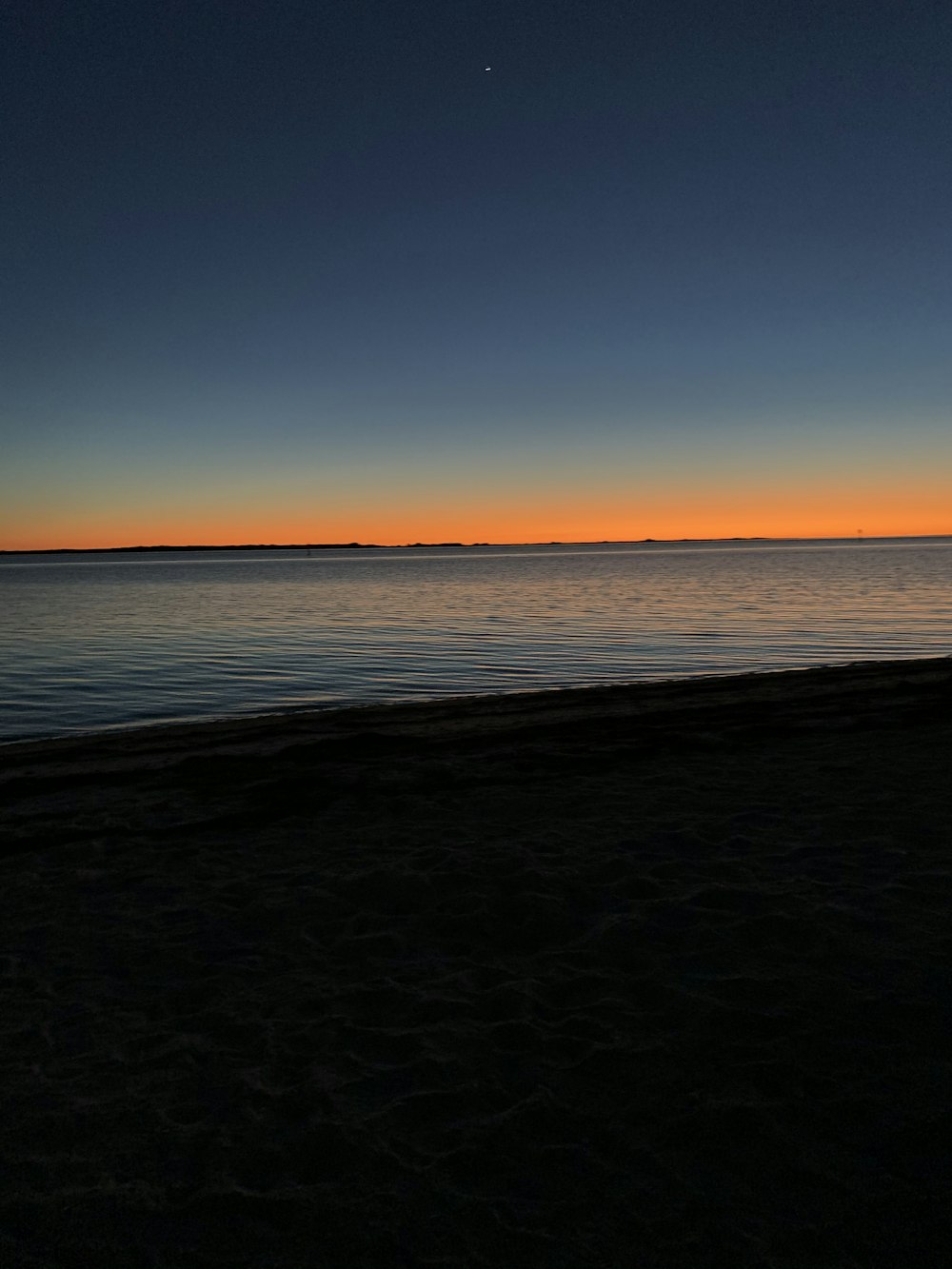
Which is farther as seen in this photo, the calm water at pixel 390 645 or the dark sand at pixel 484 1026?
the calm water at pixel 390 645

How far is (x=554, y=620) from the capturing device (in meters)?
47.8

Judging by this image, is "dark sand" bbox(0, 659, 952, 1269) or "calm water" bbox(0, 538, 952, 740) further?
"calm water" bbox(0, 538, 952, 740)

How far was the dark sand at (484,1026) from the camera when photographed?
4.21 metres

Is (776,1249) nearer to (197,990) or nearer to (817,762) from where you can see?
(197,990)

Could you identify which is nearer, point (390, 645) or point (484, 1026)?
point (484, 1026)

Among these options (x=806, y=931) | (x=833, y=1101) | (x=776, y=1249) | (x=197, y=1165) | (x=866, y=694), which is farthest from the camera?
(x=866, y=694)

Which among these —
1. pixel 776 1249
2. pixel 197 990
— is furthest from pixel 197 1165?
pixel 776 1249

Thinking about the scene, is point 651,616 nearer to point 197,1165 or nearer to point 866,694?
point 866,694

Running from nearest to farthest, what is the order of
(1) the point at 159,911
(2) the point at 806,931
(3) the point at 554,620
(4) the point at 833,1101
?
(4) the point at 833,1101
(2) the point at 806,931
(1) the point at 159,911
(3) the point at 554,620

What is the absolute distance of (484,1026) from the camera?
5.91m

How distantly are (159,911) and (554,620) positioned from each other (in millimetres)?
40559

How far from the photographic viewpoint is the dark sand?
421cm

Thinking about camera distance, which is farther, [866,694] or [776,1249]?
[866,694]

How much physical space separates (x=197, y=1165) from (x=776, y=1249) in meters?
3.14
